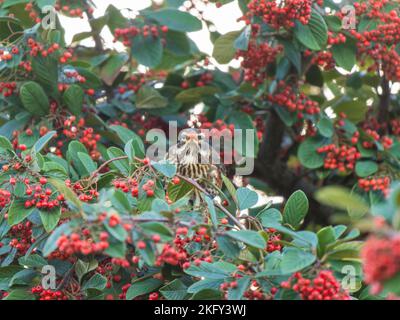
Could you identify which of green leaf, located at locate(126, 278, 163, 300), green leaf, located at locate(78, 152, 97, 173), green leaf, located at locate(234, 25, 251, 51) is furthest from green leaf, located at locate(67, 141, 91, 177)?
green leaf, located at locate(234, 25, 251, 51)

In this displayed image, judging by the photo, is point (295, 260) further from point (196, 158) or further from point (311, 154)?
point (311, 154)

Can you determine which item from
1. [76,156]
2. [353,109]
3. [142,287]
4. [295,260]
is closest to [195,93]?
[353,109]

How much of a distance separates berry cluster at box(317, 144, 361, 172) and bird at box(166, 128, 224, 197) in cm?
50

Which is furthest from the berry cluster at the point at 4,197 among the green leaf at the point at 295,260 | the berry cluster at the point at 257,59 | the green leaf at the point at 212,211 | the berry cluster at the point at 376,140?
the berry cluster at the point at 376,140

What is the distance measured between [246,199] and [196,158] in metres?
0.96

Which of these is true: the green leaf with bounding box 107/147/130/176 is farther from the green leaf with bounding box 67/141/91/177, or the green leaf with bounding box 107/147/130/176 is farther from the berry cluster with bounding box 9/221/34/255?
the berry cluster with bounding box 9/221/34/255

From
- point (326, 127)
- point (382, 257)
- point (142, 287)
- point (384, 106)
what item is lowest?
point (384, 106)

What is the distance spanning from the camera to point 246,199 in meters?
2.69

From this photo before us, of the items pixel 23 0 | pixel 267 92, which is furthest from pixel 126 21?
pixel 267 92

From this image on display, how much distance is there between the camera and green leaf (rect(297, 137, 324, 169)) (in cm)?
370

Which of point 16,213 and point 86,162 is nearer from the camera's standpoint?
point 16,213

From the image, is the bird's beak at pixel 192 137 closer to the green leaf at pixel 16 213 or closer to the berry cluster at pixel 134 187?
the berry cluster at pixel 134 187

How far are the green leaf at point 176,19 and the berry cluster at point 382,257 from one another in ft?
8.30

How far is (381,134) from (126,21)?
1.43 meters
